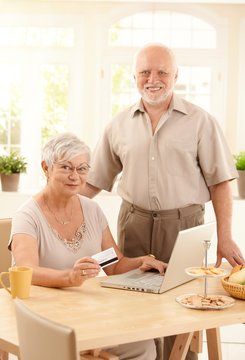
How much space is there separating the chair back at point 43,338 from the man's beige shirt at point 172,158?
167cm

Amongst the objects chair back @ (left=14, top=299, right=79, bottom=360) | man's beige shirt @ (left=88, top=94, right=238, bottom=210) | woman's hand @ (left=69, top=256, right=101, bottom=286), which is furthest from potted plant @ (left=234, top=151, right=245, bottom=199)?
chair back @ (left=14, top=299, right=79, bottom=360)

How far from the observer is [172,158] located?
3.54 metres

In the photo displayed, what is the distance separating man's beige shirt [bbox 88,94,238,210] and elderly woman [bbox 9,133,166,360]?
1.53ft

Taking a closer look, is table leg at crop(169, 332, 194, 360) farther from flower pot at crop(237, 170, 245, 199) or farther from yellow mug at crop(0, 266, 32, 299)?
flower pot at crop(237, 170, 245, 199)

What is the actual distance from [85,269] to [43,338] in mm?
832

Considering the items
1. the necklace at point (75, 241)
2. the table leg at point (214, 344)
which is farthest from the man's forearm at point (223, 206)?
the necklace at point (75, 241)

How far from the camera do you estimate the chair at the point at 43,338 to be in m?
1.75

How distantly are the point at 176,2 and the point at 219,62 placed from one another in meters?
0.69

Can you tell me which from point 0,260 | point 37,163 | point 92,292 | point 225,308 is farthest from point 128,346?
point 37,163

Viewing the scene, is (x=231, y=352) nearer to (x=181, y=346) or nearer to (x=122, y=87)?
(x=181, y=346)

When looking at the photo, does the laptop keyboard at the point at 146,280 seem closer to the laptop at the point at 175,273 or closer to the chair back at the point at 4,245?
the laptop at the point at 175,273

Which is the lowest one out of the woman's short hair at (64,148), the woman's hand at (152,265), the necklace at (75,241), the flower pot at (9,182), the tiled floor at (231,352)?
the tiled floor at (231,352)

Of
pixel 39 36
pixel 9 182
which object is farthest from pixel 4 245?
pixel 39 36

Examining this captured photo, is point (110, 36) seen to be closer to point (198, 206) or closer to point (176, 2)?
point (176, 2)
